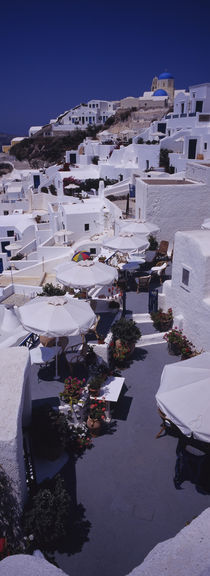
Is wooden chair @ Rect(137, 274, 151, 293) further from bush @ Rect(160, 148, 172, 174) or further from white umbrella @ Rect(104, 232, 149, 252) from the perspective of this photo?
bush @ Rect(160, 148, 172, 174)

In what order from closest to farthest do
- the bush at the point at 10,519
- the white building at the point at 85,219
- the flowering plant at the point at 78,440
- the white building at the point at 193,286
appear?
1. the bush at the point at 10,519
2. the flowering plant at the point at 78,440
3. the white building at the point at 193,286
4. the white building at the point at 85,219

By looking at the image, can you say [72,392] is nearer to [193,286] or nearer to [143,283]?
[193,286]

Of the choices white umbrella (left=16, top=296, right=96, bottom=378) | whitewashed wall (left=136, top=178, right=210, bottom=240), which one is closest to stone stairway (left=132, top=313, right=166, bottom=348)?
white umbrella (left=16, top=296, right=96, bottom=378)

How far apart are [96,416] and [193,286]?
4602 mm

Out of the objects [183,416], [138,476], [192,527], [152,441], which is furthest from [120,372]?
[192,527]

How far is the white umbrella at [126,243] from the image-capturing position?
13.3 m

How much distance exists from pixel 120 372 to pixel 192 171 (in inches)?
629

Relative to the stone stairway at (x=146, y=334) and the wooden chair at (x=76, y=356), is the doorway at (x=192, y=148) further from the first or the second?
the wooden chair at (x=76, y=356)

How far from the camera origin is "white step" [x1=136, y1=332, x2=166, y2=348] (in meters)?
11.6

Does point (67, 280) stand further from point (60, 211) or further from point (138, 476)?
point (60, 211)

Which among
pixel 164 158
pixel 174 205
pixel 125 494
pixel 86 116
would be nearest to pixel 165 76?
pixel 86 116

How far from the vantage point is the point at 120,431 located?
8352mm

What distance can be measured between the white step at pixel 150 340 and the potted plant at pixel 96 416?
3.66 metres

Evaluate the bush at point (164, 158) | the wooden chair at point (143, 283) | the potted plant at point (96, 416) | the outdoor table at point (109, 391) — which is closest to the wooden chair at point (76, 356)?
the outdoor table at point (109, 391)
